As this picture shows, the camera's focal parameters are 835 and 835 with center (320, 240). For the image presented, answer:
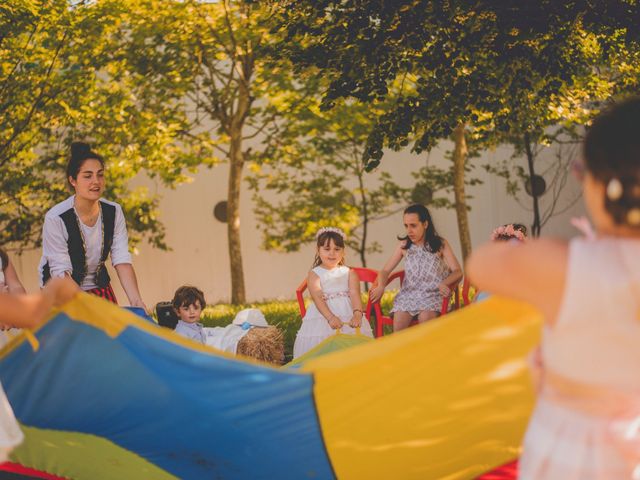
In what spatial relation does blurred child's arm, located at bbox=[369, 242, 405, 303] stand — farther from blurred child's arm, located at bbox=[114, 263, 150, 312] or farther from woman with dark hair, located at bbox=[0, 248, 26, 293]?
woman with dark hair, located at bbox=[0, 248, 26, 293]

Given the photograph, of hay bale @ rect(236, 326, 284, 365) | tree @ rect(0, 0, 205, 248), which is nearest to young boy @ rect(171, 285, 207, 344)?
hay bale @ rect(236, 326, 284, 365)

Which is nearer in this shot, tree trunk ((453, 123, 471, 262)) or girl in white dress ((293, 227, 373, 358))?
girl in white dress ((293, 227, 373, 358))

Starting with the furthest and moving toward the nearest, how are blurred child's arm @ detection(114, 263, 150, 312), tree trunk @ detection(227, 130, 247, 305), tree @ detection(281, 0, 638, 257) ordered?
tree trunk @ detection(227, 130, 247, 305) → tree @ detection(281, 0, 638, 257) → blurred child's arm @ detection(114, 263, 150, 312)

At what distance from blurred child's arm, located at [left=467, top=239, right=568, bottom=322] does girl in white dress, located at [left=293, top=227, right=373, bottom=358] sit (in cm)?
486

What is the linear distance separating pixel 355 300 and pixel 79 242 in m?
2.73

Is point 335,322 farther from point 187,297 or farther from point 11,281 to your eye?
point 11,281

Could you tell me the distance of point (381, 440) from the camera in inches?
132

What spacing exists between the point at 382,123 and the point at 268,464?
442 centimetres

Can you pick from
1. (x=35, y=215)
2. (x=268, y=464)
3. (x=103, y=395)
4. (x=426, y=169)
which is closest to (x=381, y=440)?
(x=268, y=464)

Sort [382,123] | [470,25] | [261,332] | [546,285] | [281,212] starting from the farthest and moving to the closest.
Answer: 1. [281,212]
2. [261,332]
3. [382,123]
4. [470,25]
5. [546,285]

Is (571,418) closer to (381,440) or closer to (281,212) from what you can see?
(381,440)

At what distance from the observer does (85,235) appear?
4883 millimetres

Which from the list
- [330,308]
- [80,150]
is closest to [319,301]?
[330,308]

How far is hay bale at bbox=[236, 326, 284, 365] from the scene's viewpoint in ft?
25.8
